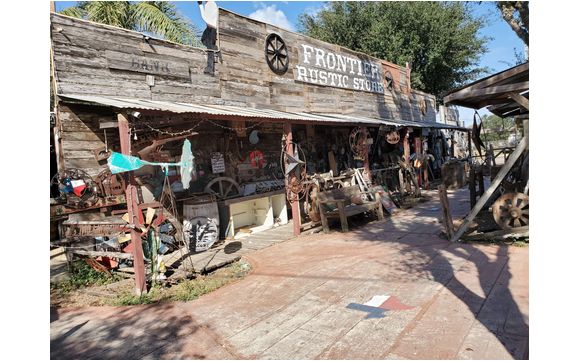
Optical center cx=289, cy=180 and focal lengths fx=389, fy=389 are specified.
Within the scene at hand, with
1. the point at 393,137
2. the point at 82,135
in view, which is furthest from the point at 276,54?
the point at 82,135

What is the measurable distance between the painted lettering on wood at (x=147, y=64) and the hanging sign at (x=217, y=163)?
202cm

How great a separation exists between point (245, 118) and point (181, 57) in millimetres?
2371

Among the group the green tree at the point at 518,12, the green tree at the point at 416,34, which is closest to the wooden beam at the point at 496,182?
the green tree at the point at 518,12

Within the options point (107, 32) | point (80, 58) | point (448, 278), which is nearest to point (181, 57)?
point (107, 32)

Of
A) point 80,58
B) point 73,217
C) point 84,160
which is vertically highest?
point 80,58

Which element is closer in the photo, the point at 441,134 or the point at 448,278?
the point at 448,278

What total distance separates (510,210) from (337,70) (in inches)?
343

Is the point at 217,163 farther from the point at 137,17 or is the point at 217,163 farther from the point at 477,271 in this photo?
the point at 137,17

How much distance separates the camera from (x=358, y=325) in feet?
13.8

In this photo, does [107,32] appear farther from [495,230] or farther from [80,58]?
[495,230]

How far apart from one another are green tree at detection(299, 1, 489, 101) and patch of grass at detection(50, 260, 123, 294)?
2157 cm

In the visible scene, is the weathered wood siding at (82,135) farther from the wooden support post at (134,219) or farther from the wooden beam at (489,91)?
the wooden beam at (489,91)

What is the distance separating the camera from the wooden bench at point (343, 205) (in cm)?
951

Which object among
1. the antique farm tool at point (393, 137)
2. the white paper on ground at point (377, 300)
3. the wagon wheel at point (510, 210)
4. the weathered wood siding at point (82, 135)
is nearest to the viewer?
the white paper on ground at point (377, 300)
